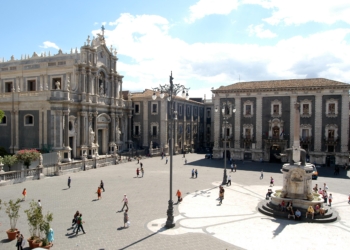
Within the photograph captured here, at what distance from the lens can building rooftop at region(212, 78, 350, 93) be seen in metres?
39.7

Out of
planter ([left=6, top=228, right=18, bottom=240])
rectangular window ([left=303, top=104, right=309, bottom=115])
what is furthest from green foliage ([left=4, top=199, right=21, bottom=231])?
rectangular window ([left=303, top=104, right=309, bottom=115])

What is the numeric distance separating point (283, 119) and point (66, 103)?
95.2 ft

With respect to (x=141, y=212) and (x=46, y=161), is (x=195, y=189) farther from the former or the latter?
(x=46, y=161)

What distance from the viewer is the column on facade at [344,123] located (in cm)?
3888

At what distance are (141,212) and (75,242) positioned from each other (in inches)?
207

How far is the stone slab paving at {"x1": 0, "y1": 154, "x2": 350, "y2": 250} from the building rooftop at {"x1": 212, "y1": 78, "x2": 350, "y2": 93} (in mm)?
14667

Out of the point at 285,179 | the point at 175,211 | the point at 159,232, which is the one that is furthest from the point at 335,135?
the point at 159,232

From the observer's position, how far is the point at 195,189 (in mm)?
25016

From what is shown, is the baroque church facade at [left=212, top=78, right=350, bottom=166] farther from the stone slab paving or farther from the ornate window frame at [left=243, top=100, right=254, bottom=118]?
the stone slab paving

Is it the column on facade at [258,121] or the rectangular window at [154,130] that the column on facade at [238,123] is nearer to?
the column on facade at [258,121]

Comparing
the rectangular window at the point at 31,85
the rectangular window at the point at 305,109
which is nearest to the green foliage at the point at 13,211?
the rectangular window at the point at 31,85

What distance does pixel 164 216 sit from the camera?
692 inches

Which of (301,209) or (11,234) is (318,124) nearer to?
(301,209)

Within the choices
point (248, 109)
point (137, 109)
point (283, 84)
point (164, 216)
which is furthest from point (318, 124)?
point (164, 216)
